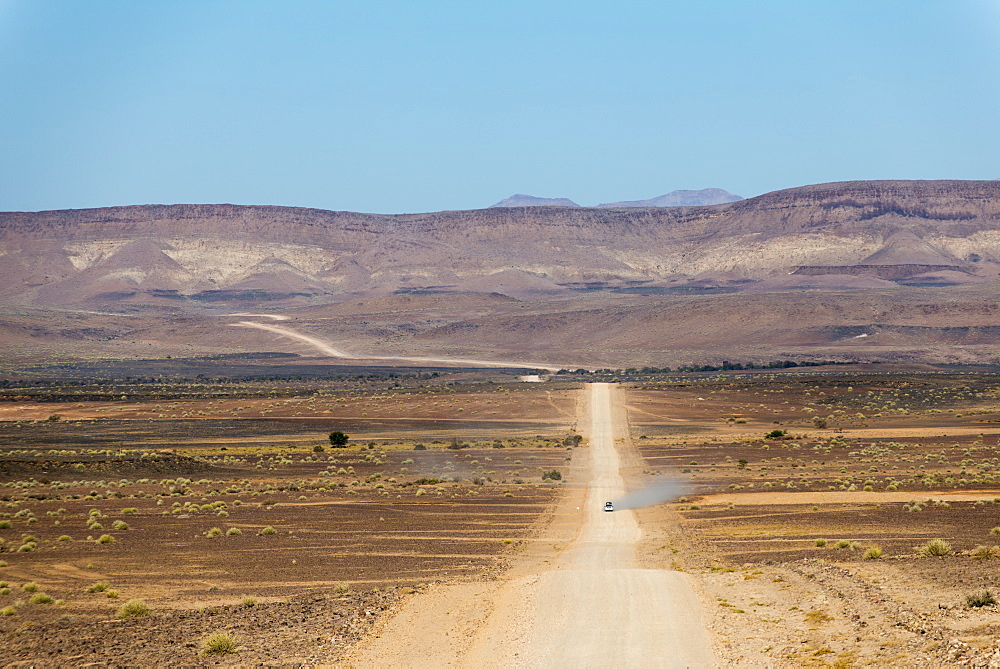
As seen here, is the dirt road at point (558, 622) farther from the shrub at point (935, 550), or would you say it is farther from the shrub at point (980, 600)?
the shrub at point (935, 550)

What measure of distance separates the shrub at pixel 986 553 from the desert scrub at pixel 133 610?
1311cm

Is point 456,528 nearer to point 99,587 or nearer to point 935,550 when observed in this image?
point 99,587

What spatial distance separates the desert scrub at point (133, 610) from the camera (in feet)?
52.0

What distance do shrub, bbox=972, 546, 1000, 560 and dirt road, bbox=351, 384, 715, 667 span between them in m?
4.74

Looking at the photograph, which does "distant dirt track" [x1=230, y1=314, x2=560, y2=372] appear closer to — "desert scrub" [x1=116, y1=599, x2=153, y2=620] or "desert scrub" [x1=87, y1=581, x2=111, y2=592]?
"desert scrub" [x1=87, y1=581, x2=111, y2=592]

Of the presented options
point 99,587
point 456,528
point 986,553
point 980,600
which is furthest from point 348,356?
point 980,600

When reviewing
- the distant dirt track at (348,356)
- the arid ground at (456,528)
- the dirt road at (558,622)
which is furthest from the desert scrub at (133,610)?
the distant dirt track at (348,356)

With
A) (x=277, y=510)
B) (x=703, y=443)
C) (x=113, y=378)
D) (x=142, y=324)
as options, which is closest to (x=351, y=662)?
(x=277, y=510)

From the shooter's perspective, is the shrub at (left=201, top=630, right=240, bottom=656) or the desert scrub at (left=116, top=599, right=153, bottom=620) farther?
the desert scrub at (left=116, top=599, right=153, bottom=620)

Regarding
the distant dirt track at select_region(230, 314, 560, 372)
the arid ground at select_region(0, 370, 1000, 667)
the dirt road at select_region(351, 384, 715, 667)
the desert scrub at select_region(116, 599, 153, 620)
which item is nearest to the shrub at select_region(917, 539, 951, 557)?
the arid ground at select_region(0, 370, 1000, 667)

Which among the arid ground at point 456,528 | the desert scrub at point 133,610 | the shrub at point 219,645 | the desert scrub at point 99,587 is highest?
the shrub at point 219,645

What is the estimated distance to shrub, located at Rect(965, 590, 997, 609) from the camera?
12859 mm

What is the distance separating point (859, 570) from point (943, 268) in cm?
19236

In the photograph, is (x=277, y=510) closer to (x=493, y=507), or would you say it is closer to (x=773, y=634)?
(x=493, y=507)
